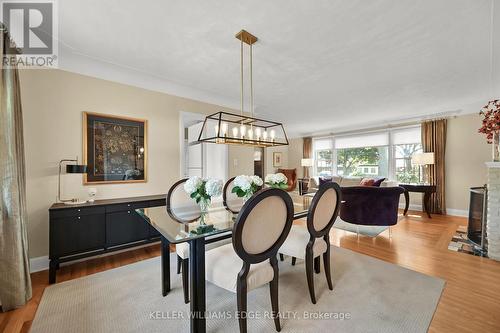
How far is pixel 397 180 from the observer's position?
591 cm

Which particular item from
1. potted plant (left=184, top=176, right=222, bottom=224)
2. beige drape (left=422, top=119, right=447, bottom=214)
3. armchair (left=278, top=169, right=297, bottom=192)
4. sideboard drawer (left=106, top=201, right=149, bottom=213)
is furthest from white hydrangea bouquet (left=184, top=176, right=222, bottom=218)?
armchair (left=278, top=169, right=297, bottom=192)

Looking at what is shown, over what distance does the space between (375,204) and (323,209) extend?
7.09 feet

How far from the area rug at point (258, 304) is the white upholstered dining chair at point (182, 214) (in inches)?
7.3

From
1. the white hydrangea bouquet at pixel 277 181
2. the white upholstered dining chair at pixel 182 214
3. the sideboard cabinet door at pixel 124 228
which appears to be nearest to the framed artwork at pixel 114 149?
the sideboard cabinet door at pixel 124 228

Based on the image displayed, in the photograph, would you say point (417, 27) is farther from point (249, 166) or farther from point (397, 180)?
point (397, 180)

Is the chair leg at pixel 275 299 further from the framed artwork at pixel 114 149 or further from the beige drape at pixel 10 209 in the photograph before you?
the framed artwork at pixel 114 149

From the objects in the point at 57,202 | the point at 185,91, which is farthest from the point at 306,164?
the point at 57,202

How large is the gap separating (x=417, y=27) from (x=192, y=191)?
2.69m

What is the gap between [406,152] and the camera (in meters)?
5.78

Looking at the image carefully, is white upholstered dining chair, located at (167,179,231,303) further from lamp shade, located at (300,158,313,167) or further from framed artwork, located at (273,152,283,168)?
framed artwork, located at (273,152,283,168)

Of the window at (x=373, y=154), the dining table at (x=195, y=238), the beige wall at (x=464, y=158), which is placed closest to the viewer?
the dining table at (x=195, y=238)

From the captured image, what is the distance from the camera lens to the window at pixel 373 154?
18.8 feet

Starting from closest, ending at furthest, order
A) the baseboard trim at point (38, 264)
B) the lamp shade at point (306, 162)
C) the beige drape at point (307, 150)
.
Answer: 1. the baseboard trim at point (38, 264)
2. the lamp shade at point (306, 162)
3. the beige drape at point (307, 150)

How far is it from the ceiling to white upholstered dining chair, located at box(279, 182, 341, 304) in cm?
159
